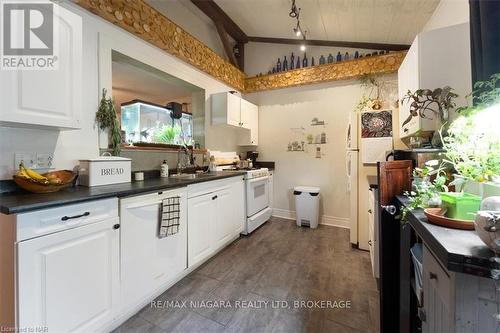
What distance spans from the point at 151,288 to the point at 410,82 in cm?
266

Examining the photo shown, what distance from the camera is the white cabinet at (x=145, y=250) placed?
1477 mm

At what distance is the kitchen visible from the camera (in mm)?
1228

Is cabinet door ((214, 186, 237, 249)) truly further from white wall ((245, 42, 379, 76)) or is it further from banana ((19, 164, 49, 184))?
white wall ((245, 42, 379, 76))

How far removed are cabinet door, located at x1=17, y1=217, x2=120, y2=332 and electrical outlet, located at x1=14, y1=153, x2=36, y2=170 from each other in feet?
2.43

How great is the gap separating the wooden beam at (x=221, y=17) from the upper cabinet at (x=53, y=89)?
2.00 meters

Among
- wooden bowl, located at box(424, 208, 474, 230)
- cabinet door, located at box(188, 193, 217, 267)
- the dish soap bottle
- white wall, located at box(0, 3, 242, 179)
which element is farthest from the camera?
the dish soap bottle

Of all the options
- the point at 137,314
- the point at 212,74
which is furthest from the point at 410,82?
the point at 137,314

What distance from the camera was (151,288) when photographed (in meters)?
1.65

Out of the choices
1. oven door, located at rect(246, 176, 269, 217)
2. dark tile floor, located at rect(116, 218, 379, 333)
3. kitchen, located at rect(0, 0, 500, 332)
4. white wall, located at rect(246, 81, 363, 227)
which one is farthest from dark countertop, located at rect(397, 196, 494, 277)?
white wall, located at rect(246, 81, 363, 227)

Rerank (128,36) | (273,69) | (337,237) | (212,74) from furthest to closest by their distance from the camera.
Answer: (273,69)
(212,74)
(337,237)
(128,36)

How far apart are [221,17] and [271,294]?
3.75m

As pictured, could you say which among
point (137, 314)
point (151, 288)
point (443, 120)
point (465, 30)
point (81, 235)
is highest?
point (465, 30)

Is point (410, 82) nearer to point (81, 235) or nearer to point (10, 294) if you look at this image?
point (81, 235)

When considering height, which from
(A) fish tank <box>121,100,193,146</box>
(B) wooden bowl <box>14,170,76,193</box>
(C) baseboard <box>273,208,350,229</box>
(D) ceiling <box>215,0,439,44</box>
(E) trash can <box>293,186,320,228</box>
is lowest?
(C) baseboard <box>273,208,350,229</box>
